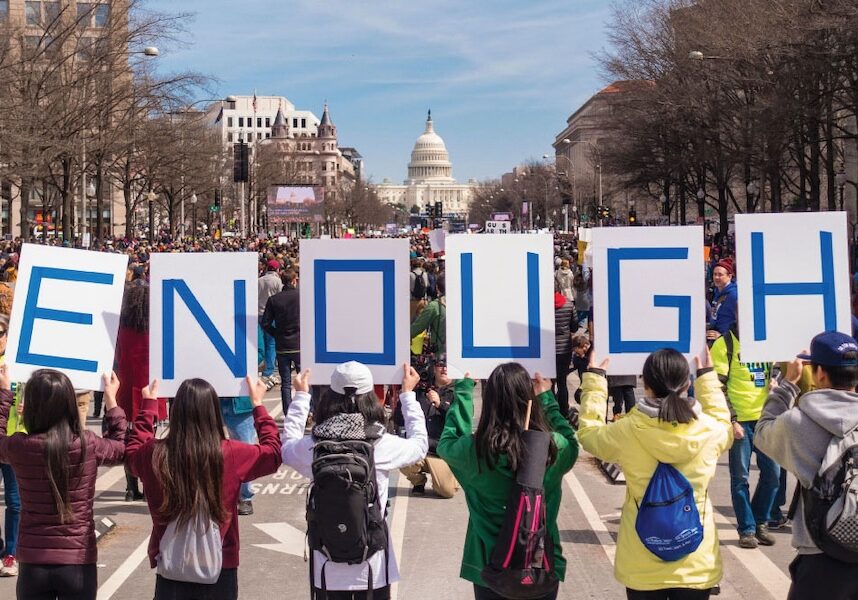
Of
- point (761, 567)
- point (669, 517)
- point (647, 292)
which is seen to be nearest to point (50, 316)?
point (647, 292)

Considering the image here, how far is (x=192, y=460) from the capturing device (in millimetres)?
4773

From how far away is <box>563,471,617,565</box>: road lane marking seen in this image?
27.5ft

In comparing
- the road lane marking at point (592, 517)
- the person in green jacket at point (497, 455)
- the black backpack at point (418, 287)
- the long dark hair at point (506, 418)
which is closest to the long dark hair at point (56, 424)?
the person in green jacket at point (497, 455)

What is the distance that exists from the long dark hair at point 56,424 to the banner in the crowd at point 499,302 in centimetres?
188

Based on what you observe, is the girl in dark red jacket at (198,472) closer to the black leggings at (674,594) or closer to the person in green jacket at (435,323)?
the black leggings at (674,594)

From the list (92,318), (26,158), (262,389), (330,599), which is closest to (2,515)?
(92,318)

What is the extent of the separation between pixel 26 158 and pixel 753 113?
65.4 feet

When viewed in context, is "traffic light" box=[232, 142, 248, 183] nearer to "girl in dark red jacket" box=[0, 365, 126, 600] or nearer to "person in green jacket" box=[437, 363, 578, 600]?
"girl in dark red jacket" box=[0, 365, 126, 600]

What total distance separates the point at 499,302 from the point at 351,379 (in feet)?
4.40

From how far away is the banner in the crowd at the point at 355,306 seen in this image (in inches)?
239

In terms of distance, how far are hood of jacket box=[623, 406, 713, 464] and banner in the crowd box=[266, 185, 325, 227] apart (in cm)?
6018

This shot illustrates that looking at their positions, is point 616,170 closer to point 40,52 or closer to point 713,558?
point 40,52

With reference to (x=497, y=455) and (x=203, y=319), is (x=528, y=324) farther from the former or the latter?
(x=203, y=319)

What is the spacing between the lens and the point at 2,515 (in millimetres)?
9383
